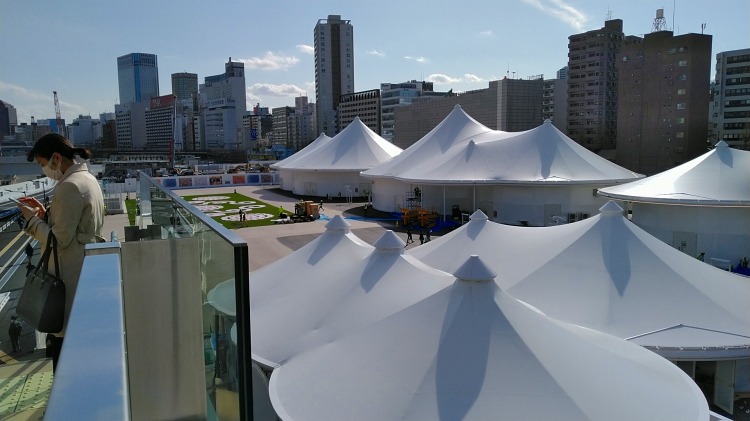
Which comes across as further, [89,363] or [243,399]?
[243,399]

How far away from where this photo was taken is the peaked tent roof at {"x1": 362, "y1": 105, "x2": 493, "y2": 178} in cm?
3825

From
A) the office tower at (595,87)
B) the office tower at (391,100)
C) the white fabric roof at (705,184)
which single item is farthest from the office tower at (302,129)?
the white fabric roof at (705,184)

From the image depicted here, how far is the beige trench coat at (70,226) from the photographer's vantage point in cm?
387

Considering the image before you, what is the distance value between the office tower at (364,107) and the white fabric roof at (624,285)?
112 m

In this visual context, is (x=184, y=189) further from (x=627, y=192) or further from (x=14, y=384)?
(x=14, y=384)

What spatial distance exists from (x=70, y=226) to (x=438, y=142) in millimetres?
36875

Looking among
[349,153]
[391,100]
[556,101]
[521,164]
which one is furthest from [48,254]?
[391,100]

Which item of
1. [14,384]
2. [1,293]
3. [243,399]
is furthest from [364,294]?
[1,293]

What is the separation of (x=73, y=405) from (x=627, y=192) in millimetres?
28487

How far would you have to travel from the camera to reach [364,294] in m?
10.8

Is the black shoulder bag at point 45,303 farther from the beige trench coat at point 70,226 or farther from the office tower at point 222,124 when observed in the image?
the office tower at point 222,124

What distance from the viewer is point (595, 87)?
272 ft

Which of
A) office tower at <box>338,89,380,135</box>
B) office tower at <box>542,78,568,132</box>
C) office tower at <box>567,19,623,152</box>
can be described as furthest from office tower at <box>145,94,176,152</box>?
office tower at <box>567,19,623,152</box>

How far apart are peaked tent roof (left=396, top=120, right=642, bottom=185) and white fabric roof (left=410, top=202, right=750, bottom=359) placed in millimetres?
17027
